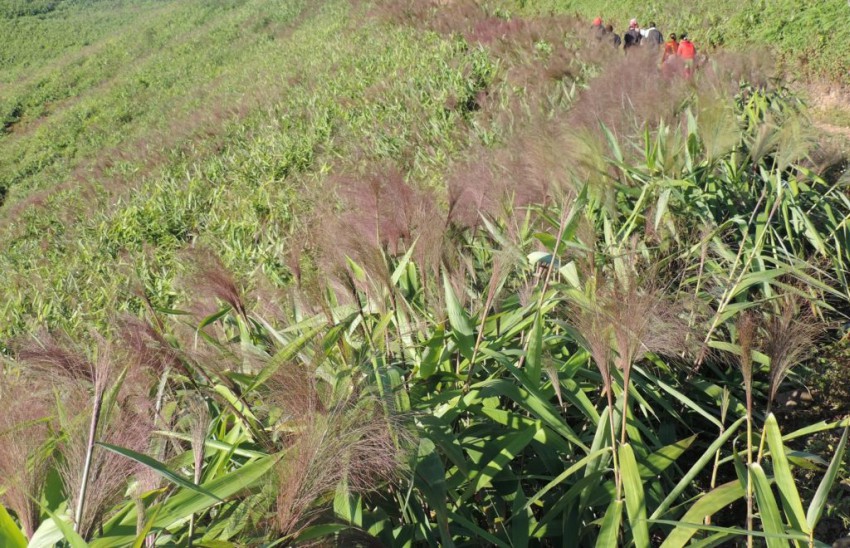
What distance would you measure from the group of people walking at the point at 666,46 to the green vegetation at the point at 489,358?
0.81 ft

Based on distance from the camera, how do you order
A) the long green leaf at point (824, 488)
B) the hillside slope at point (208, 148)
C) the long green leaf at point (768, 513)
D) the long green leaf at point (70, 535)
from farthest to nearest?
1. the hillside slope at point (208, 148)
2. the long green leaf at point (768, 513)
3. the long green leaf at point (824, 488)
4. the long green leaf at point (70, 535)

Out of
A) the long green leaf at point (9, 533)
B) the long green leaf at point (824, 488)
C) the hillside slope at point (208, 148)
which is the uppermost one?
the long green leaf at point (9, 533)

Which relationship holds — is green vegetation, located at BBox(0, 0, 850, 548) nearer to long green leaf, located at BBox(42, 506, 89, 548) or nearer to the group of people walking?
long green leaf, located at BBox(42, 506, 89, 548)

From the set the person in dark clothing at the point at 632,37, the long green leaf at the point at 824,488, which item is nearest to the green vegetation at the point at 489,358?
the long green leaf at the point at 824,488

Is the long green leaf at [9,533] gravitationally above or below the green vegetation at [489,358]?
above

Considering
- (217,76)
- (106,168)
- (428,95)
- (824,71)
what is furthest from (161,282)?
(217,76)

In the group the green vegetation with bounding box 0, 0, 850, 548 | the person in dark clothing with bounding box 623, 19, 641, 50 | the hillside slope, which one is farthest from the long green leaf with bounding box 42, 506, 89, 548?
the person in dark clothing with bounding box 623, 19, 641, 50

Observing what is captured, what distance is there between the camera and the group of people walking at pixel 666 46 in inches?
226

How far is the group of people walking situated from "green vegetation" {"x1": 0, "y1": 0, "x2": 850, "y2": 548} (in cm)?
25

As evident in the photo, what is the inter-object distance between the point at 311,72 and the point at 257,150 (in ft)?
17.8

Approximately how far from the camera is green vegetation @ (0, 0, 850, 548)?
1.41 m

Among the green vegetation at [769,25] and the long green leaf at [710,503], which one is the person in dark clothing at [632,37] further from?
the long green leaf at [710,503]

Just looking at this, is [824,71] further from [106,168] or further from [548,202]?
[106,168]

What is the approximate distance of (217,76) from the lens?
19.0 meters
